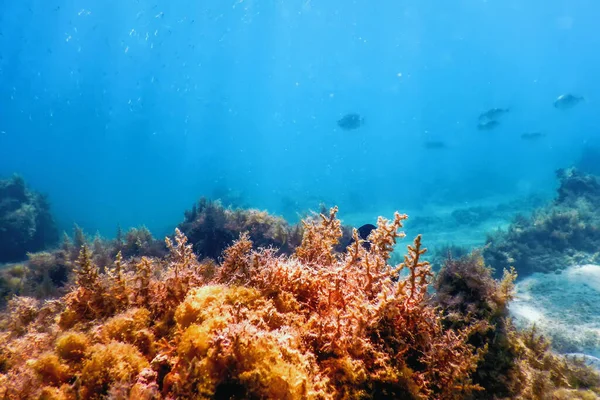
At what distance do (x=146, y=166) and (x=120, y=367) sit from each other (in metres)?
144

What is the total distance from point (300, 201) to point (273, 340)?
48.3 metres

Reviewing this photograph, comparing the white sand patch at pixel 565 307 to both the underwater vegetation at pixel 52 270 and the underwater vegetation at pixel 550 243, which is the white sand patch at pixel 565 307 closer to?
the underwater vegetation at pixel 550 243

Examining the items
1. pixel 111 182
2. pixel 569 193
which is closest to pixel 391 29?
pixel 569 193

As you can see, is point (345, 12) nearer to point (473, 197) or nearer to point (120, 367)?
point (473, 197)

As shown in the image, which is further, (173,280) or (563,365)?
(563,365)

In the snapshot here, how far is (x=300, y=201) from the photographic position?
1976 inches

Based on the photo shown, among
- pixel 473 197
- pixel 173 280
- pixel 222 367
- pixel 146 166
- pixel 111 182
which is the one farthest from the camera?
pixel 146 166

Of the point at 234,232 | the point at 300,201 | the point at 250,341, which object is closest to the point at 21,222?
the point at 234,232

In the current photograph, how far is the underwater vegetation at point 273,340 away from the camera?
6.13ft

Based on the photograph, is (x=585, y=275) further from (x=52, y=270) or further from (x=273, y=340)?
(x=52, y=270)

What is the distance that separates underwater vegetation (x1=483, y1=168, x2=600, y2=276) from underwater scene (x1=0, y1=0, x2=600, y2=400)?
0.10 meters

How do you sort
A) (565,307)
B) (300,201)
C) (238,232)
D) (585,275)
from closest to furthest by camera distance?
(565,307), (585,275), (238,232), (300,201)

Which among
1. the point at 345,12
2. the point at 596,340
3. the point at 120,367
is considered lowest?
the point at 120,367

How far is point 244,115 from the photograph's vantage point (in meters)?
161
